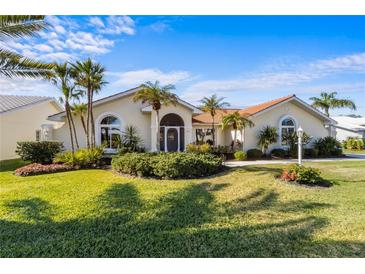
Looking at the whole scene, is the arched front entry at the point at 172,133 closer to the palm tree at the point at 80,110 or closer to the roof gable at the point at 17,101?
the palm tree at the point at 80,110

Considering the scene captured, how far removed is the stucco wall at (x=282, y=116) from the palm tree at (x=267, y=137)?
437mm

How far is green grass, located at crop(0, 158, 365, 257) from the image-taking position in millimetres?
5273

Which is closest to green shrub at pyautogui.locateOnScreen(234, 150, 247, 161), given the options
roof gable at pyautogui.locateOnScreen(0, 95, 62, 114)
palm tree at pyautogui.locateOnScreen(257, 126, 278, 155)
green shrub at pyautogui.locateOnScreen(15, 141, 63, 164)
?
palm tree at pyautogui.locateOnScreen(257, 126, 278, 155)

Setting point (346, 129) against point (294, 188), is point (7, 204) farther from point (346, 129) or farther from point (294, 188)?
point (346, 129)

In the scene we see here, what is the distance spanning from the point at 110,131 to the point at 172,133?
5.43 metres

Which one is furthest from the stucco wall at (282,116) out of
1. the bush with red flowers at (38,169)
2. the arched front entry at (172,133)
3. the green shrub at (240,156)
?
the bush with red flowers at (38,169)

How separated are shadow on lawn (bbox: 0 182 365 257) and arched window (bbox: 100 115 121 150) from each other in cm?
1226

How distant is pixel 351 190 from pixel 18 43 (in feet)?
51.6

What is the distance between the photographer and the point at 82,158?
52.4 feet

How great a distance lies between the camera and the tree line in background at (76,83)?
9594 millimetres

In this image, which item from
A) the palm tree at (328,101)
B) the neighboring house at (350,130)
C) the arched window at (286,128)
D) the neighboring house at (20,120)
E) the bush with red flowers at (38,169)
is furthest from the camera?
the neighboring house at (350,130)

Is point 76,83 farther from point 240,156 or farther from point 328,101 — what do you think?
point 328,101

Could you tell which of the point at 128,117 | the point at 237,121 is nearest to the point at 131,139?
the point at 128,117
